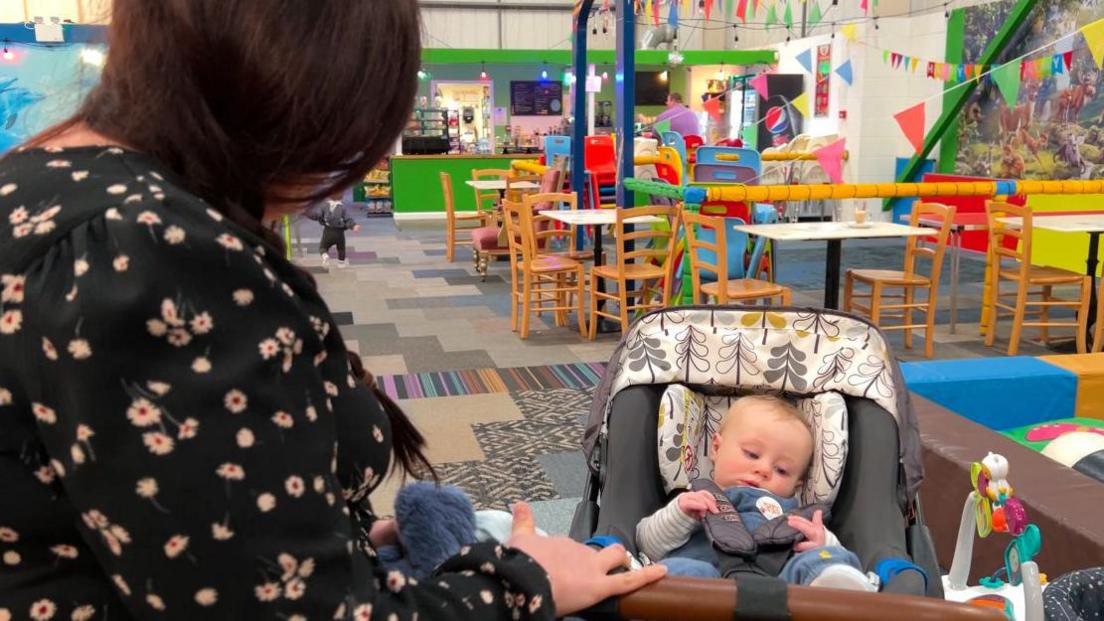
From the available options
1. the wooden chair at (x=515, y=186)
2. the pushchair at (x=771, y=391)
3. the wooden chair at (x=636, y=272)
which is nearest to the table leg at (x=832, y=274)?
the wooden chair at (x=636, y=272)

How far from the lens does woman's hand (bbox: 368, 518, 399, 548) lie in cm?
110

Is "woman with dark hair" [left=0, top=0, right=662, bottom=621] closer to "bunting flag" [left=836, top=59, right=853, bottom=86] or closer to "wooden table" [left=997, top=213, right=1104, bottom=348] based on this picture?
"wooden table" [left=997, top=213, right=1104, bottom=348]

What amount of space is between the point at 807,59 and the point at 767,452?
498 inches

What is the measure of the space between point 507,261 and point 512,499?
21.3 ft

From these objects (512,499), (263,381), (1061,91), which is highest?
(1061,91)

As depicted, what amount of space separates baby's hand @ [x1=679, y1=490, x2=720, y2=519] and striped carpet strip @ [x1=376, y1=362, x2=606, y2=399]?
2.87m

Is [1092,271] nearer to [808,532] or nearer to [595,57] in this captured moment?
[808,532]

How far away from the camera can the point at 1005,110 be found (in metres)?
10.2

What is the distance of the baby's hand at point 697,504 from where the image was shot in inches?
83.3

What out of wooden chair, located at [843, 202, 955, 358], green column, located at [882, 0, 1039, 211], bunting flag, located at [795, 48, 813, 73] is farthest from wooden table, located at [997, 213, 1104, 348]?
bunting flag, located at [795, 48, 813, 73]

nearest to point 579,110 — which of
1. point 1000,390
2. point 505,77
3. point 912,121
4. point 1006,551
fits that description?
point 912,121

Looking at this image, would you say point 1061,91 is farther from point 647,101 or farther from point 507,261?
point 647,101

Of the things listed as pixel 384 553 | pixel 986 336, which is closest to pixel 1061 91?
pixel 986 336

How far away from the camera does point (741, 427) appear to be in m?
2.38
